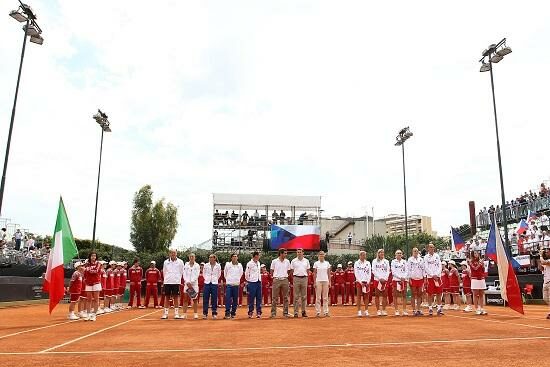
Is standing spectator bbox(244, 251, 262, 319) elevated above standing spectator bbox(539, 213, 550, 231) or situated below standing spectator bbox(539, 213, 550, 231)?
below

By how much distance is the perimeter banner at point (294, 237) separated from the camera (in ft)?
130

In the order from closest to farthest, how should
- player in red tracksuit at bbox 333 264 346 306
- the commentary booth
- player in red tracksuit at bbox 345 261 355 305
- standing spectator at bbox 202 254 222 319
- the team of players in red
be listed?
1. the team of players in red
2. standing spectator at bbox 202 254 222 319
3. player in red tracksuit at bbox 345 261 355 305
4. player in red tracksuit at bbox 333 264 346 306
5. the commentary booth

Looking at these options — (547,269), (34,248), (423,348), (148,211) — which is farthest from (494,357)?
(148,211)

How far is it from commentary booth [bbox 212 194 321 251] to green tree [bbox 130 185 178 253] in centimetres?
567

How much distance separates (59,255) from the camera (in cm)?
1321

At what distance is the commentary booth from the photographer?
43812 mm

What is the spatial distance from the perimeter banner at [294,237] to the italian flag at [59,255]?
26820 millimetres

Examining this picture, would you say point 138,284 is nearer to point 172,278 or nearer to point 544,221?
point 172,278

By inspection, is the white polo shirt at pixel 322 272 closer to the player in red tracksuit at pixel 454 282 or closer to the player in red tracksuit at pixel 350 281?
the player in red tracksuit at pixel 454 282

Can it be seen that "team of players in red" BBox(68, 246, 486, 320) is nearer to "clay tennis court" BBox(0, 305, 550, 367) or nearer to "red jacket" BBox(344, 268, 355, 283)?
"red jacket" BBox(344, 268, 355, 283)

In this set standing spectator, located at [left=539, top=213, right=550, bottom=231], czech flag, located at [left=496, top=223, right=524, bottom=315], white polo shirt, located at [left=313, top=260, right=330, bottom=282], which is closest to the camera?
czech flag, located at [left=496, top=223, right=524, bottom=315]

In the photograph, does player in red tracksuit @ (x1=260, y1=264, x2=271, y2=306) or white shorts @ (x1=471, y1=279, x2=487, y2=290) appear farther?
player in red tracksuit @ (x1=260, y1=264, x2=271, y2=306)

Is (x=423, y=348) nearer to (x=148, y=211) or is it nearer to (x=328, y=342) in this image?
(x=328, y=342)

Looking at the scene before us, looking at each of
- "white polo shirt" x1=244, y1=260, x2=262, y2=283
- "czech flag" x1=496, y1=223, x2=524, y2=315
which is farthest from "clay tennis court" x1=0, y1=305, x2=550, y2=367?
"white polo shirt" x1=244, y1=260, x2=262, y2=283
